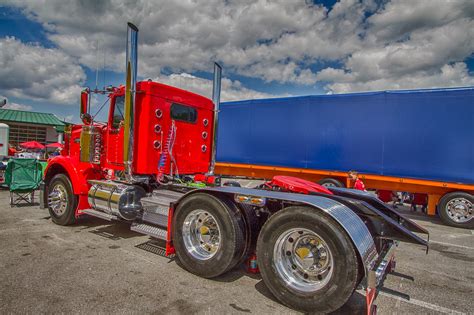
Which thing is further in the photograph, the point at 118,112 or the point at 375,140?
the point at 375,140

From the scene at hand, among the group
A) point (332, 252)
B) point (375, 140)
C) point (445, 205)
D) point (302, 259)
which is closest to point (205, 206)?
point (302, 259)

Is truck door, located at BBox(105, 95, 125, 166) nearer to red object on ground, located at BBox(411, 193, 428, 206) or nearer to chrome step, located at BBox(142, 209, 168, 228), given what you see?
chrome step, located at BBox(142, 209, 168, 228)

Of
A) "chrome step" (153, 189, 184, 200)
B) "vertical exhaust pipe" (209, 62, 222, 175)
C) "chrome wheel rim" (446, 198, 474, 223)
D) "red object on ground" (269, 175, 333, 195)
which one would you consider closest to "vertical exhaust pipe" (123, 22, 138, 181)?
"chrome step" (153, 189, 184, 200)

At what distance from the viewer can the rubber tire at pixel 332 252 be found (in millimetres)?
2783

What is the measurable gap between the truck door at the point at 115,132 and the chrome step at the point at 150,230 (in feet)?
4.53

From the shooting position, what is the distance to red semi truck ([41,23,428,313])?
2.99 m

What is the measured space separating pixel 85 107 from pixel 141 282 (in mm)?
3726

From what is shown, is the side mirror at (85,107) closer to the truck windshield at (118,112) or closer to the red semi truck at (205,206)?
the red semi truck at (205,206)

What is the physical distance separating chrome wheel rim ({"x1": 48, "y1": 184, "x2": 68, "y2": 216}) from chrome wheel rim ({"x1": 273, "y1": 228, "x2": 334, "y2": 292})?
4.73 m

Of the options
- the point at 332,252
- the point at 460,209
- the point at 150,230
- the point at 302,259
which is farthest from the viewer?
the point at 460,209

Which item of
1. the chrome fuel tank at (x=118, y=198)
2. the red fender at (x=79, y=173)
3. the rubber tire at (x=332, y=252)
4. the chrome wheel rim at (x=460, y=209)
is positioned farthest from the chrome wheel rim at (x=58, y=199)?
the chrome wheel rim at (x=460, y=209)

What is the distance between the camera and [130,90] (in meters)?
4.85

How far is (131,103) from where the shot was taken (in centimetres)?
489

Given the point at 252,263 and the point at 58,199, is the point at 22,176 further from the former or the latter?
the point at 252,263
